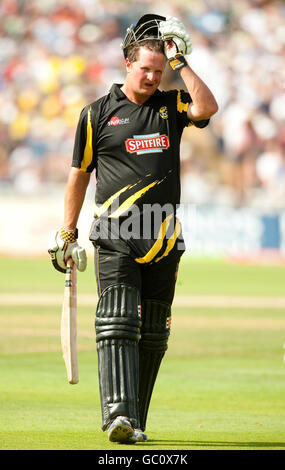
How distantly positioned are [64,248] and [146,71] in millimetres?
1110

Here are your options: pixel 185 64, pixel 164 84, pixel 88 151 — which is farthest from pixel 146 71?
pixel 164 84

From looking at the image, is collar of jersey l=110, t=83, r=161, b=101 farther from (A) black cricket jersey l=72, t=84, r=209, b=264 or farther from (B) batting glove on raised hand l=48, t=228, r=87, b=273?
(B) batting glove on raised hand l=48, t=228, r=87, b=273

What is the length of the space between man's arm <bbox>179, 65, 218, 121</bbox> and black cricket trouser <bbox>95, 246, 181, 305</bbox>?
31.5 inches

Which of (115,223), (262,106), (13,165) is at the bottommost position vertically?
(115,223)

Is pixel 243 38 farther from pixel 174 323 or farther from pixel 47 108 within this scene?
pixel 174 323

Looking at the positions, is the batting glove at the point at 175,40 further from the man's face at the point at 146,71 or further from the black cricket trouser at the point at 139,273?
the black cricket trouser at the point at 139,273

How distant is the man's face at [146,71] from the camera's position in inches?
203

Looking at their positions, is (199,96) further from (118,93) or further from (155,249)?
Answer: (155,249)

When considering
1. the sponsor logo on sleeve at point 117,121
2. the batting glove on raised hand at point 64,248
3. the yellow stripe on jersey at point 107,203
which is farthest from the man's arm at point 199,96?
the batting glove on raised hand at point 64,248

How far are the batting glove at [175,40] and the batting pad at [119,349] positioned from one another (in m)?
1.26

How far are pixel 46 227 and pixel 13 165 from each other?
2.33 m
